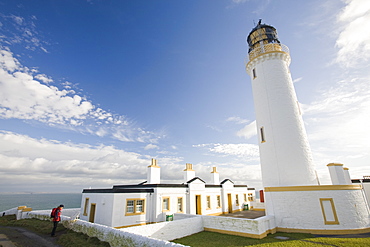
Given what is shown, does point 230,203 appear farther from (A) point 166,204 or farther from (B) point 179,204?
(A) point 166,204

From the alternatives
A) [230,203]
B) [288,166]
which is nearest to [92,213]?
[230,203]

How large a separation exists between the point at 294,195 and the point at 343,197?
9.57 ft

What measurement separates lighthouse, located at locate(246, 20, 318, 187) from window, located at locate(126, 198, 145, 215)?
10.7 meters

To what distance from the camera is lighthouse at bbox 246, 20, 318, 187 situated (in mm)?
14258

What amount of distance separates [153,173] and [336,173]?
51.6 feet

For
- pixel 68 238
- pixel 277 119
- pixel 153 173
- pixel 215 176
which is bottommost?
pixel 68 238

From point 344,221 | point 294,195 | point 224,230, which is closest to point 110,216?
point 224,230

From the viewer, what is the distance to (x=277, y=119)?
15.6 meters

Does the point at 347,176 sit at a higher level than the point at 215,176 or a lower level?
lower

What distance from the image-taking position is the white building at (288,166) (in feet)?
38.6

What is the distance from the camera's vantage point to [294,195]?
41.2 ft

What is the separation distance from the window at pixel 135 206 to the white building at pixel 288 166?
10116 millimetres

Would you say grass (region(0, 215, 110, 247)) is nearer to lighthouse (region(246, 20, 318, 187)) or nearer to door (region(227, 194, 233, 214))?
lighthouse (region(246, 20, 318, 187))

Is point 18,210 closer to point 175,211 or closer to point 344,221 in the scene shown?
point 175,211
